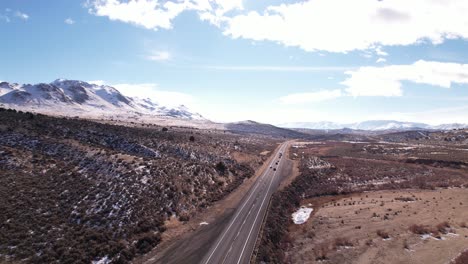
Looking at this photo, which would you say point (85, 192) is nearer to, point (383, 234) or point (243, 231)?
point (243, 231)

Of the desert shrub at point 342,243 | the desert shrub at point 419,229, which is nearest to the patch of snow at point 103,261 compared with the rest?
the desert shrub at point 342,243

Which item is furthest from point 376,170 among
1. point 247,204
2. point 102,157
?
point 102,157

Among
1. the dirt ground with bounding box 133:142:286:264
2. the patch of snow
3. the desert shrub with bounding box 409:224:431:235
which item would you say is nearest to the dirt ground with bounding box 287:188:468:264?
the desert shrub with bounding box 409:224:431:235

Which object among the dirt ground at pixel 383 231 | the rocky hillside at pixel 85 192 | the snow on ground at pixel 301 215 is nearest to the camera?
the rocky hillside at pixel 85 192

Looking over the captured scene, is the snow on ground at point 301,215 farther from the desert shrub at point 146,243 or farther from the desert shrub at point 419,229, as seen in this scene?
the desert shrub at point 146,243

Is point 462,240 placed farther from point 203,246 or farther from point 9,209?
point 9,209

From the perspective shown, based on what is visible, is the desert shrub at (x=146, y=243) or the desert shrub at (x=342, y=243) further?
the desert shrub at (x=342, y=243)

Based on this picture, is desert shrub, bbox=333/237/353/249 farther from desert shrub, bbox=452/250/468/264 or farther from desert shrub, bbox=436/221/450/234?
desert shrub, bbox=436/221/450/234
